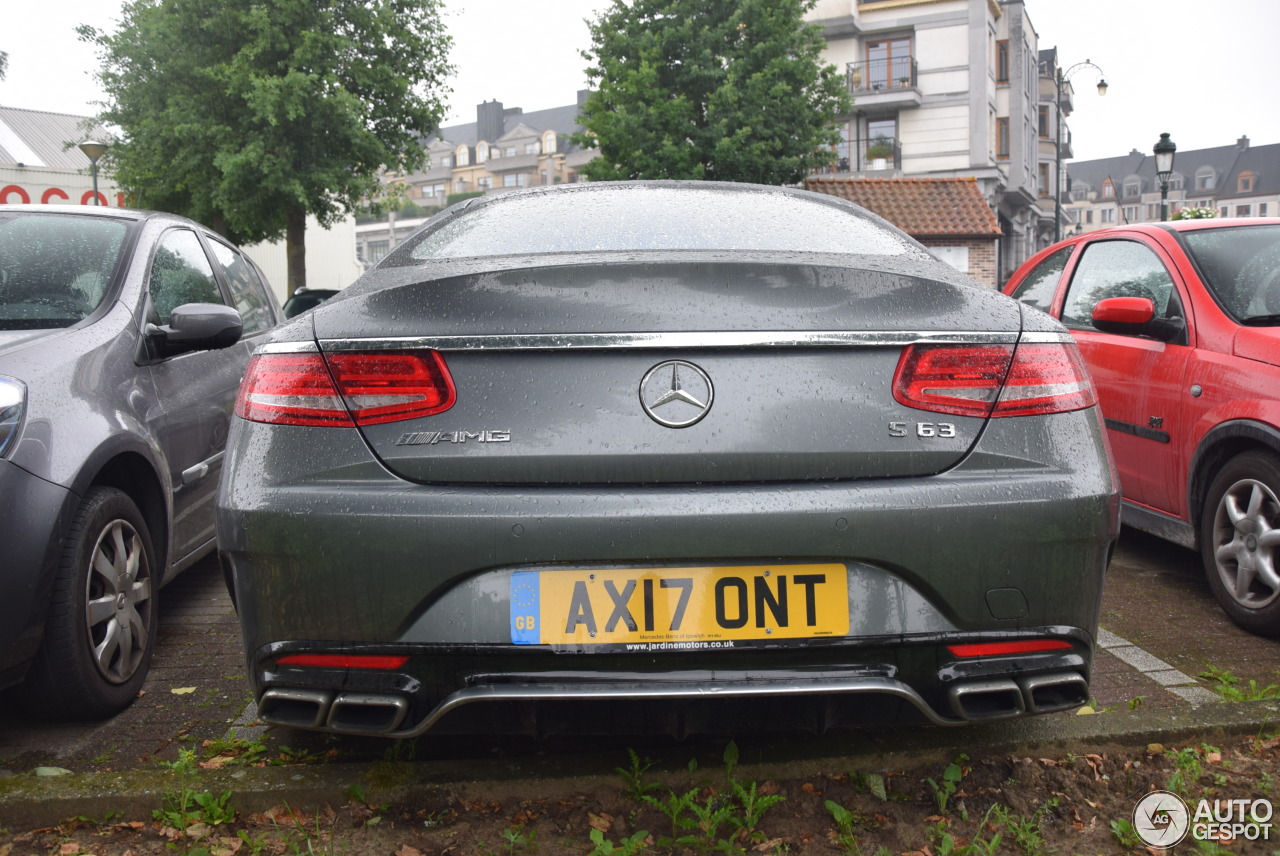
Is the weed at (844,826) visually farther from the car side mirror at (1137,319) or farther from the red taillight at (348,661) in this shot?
the car side mirror at (1137,319)

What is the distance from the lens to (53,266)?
3.65 metres

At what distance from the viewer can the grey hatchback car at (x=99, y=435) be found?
2727mm

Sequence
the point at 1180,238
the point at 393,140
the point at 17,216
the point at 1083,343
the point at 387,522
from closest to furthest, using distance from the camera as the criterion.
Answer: the point at 387,522 → the point at 17,216 → the point at 1180,238 → the point at 1083,343 → the point at 393,140

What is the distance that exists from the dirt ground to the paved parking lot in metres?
0.33

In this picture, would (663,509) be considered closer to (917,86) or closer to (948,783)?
(948,783)

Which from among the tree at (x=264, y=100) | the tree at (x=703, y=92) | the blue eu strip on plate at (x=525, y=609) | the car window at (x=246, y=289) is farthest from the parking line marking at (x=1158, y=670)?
the tree at (x=703, y=92)

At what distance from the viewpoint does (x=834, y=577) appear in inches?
80.5

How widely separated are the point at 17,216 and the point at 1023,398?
364cm

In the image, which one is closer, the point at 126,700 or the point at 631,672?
the point at 631,672

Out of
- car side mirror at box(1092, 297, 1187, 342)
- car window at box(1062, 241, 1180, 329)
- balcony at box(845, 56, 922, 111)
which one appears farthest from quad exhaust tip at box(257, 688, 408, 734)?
balcony at box(845, 56, 922, 111)

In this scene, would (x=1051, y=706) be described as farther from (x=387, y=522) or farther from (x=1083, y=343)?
(x=1083, y=343)

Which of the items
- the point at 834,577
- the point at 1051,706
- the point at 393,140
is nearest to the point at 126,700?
the point at 834,577

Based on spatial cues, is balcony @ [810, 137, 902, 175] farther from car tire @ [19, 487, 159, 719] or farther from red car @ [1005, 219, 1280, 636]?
car tire @ [19, 487, 159, 719]

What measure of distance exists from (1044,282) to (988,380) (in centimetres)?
386
